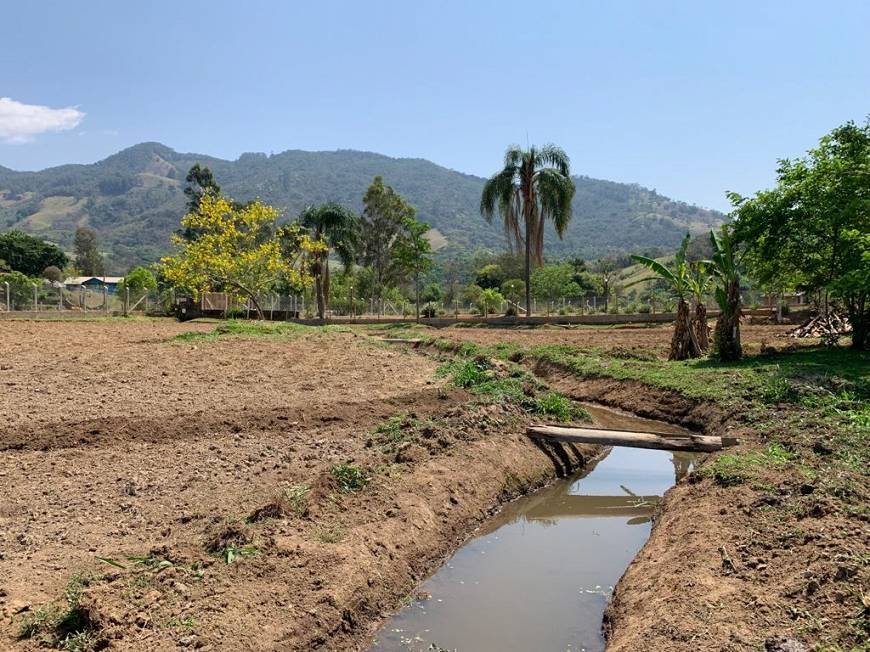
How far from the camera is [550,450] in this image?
10.5m

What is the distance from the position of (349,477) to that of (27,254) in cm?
8162

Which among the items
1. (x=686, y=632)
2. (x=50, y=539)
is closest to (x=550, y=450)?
(x=686, y=632)

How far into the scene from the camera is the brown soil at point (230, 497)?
4.73 m

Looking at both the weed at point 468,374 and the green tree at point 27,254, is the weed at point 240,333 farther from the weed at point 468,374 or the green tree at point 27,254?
the green tree at point 27,254

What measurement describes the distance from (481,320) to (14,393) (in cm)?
3048

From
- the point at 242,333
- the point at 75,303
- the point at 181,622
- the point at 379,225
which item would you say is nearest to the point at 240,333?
the point at 242,333

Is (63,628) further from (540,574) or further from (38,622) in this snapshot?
(540,574)

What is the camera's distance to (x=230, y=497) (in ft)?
21.8

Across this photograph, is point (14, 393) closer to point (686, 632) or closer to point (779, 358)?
point (686, 632)

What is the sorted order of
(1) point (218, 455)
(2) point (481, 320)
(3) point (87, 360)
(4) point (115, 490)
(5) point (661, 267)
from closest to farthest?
(4) point (115, 490), (1) point (218, 455), (3) point (87, 360), (5) point (661, 267), (2) point (481, 320)

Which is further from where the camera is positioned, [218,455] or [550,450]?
[550,450]

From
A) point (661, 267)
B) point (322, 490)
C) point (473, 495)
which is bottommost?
point (473, 495)

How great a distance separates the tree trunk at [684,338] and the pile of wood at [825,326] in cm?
369

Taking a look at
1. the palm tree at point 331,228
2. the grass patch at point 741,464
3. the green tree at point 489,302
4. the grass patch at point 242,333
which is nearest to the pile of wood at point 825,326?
the grass patch at point 741,464
